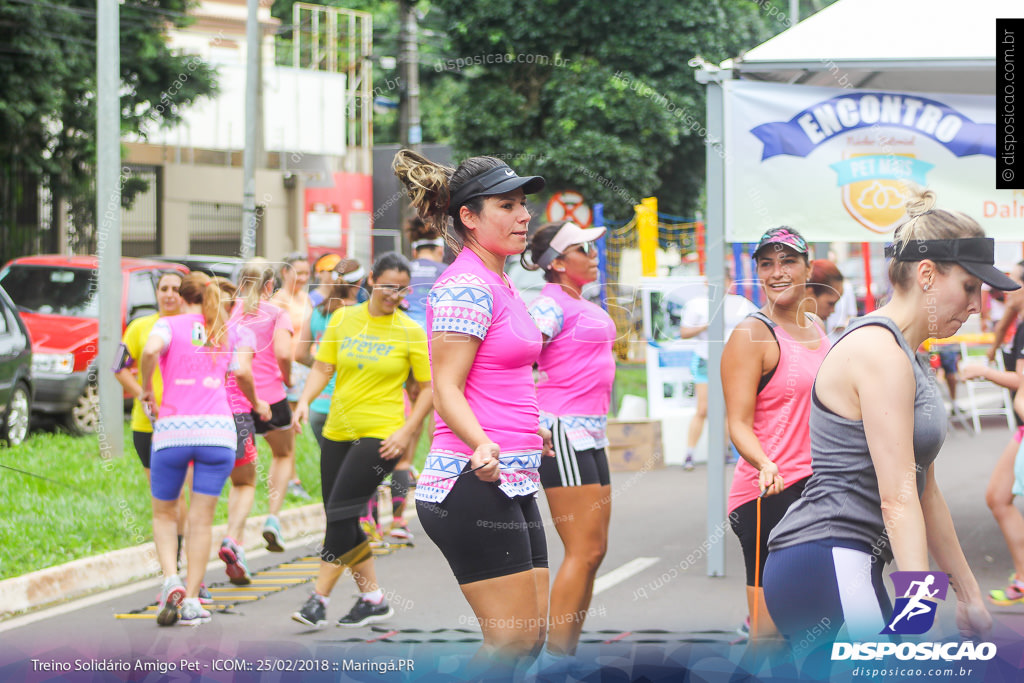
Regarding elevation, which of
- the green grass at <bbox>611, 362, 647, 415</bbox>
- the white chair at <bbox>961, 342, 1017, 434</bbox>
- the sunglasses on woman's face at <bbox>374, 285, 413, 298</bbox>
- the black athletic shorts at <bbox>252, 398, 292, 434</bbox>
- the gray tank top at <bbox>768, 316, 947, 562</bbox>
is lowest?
the white chair at <bbox>961, 342, 1017, 434</bbox>

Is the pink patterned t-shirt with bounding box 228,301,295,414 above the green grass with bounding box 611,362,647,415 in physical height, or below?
above

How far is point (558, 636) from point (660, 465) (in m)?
7.32

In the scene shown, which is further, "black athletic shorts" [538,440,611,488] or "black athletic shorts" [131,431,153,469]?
"black athletic shorts" [131,431,153,469]

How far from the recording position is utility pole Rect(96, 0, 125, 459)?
9.55 metres

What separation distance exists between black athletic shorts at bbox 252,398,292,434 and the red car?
3.60 m

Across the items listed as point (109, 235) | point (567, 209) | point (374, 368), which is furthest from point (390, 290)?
point (567, 209)

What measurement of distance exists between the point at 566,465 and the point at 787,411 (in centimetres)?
95

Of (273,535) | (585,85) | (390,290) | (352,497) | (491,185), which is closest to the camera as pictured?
(491,185)

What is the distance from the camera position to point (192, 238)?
28.2 m

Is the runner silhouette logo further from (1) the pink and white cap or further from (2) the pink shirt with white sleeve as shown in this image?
(1) the pink and white cap

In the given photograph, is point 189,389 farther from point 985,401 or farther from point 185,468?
point 985,401
